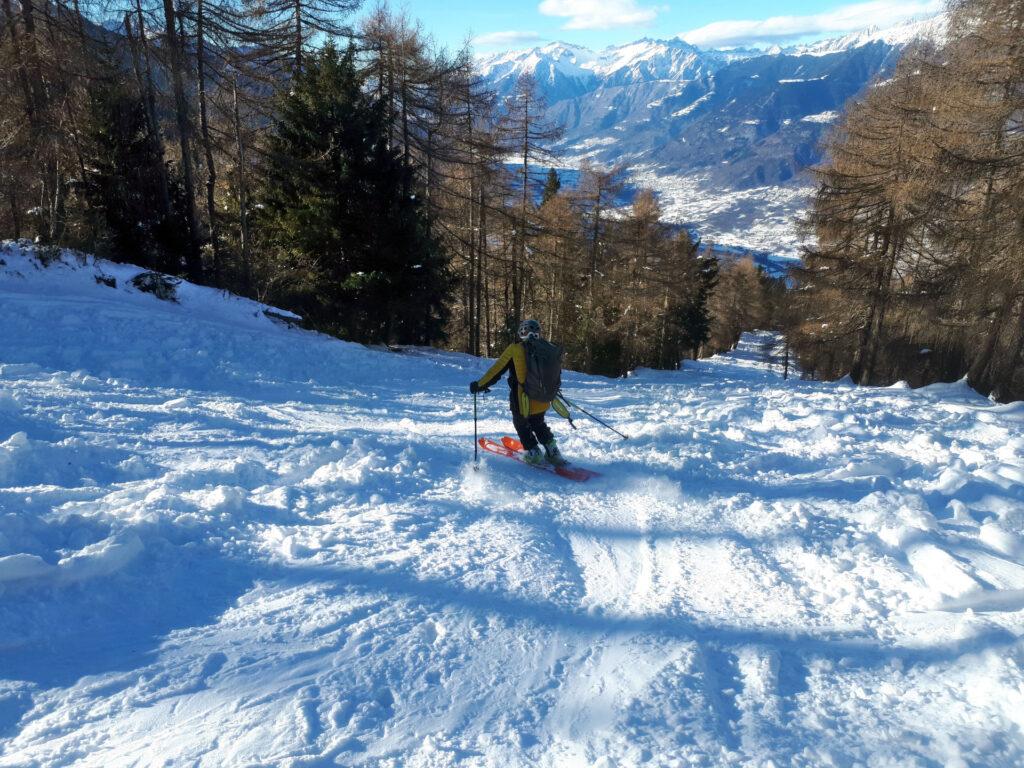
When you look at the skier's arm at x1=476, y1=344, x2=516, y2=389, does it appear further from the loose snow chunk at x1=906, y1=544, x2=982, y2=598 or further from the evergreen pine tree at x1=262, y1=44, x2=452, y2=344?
the evergreen pine tree at x1=262, y1=44, x2=452, y2=344

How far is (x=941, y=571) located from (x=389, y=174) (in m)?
16.0

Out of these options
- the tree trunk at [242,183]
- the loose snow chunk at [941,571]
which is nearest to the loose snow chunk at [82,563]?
Result: the loose snow chunk at [941,571]

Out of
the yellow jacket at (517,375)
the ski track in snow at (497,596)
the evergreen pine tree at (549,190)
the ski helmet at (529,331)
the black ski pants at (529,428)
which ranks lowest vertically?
the ski track in snow at (497,596)

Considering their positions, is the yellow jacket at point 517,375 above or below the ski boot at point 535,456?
above

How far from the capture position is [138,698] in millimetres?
2916

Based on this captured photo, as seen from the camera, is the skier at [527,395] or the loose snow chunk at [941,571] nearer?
the loose snow chunk at [941,571]

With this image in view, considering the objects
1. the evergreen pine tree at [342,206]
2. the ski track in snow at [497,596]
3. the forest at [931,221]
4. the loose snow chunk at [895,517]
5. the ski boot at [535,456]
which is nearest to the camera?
the ski track in snow at [497,596]

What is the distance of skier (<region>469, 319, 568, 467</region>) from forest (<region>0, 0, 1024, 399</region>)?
10.7 metres

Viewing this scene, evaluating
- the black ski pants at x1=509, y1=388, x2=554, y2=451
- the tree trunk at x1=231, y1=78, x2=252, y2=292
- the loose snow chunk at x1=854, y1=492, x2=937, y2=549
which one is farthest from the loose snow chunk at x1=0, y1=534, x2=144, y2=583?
the tree trunk at x1=231, y1=78, x2=252, y2=292

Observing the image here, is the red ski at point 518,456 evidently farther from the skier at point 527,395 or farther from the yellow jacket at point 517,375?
the yellow jacket at point 517,375

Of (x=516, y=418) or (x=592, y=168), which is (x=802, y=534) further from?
(x=592, y=168)

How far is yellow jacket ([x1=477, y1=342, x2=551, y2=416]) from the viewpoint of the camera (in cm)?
659

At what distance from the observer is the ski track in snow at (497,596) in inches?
110

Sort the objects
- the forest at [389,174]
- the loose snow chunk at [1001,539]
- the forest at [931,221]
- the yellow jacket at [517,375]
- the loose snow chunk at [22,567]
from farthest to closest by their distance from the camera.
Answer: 1. the forest at [389,174]
2. the forest at [931,221]
3. the yellow jacket at [517,375]
4. the loose snow chunk at [1001,539]
5. the loose snow chunk at [22,567]
